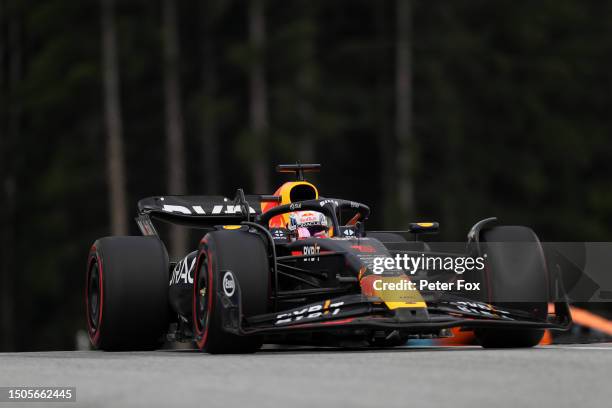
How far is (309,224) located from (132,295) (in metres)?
1.86

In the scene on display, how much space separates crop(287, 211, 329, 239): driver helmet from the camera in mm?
14547

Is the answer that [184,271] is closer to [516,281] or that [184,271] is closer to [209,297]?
[209,297]

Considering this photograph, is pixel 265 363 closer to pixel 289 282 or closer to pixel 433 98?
pixel 289 282

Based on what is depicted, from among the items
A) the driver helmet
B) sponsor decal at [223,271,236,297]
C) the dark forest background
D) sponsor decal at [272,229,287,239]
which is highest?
the dark forest background

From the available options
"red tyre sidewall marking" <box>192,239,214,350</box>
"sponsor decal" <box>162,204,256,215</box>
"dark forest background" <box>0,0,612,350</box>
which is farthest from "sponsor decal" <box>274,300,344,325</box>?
"dark forest background" <box>0,0,612,350</box>

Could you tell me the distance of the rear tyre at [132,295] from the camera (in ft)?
47.3

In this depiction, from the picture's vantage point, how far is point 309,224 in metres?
14.6

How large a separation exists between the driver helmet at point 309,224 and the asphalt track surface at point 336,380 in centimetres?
305

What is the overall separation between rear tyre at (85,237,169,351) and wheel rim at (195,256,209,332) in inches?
43.8

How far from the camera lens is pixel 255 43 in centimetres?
4162

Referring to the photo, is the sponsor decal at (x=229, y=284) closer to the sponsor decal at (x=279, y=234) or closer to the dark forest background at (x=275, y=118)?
the sponsor decal at (x=279, y=234)

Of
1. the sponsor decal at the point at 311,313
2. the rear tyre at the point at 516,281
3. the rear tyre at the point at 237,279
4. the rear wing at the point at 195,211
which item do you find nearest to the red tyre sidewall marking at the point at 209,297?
the rear tyre at the point at 237,279

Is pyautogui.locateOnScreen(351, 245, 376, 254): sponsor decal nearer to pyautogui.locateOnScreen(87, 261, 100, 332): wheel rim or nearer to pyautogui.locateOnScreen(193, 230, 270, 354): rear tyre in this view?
pyautogui.locateOnScreen(193, 230, 270, 354): rear tyre

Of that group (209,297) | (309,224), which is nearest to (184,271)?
(309,224)
